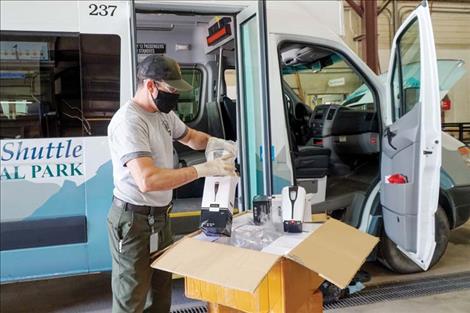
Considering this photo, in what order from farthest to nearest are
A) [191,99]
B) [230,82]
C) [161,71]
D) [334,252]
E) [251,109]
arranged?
1. [191,99]
2. [230,82]
3. [251,109]
4. [161,71]
5. [334,252]

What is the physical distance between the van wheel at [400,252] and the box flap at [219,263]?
2437 millimetres

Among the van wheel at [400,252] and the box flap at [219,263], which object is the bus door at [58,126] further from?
the van wheel at [400,252]

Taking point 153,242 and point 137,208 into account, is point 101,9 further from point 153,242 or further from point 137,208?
point 153,242

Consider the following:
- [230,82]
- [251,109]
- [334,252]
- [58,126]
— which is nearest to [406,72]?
[251,109]

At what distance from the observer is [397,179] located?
9.95 ft

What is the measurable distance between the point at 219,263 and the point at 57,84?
78.1 inches

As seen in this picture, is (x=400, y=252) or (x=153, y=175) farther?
(x=400, y=252)

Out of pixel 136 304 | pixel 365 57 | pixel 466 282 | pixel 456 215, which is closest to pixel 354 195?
pixel 456 215

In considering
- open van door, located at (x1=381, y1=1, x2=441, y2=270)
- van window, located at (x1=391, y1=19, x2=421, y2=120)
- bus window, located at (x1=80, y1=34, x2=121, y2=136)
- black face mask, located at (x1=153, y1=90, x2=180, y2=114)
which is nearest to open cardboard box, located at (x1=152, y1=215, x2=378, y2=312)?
black face mask, located at (x1=153, y1=90, x2=180, y2=114)

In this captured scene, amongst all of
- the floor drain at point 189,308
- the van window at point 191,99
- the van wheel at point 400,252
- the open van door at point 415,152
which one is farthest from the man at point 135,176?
the van window at point 191,99

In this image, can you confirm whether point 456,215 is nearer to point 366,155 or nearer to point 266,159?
point 366,155

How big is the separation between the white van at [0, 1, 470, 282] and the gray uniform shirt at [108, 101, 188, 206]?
1031 millimetres

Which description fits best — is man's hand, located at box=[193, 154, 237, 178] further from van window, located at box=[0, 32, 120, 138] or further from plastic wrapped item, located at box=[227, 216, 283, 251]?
van window, located at box=[0, 32, 120, 138]

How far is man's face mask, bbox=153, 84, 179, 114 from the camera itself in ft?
6.40
